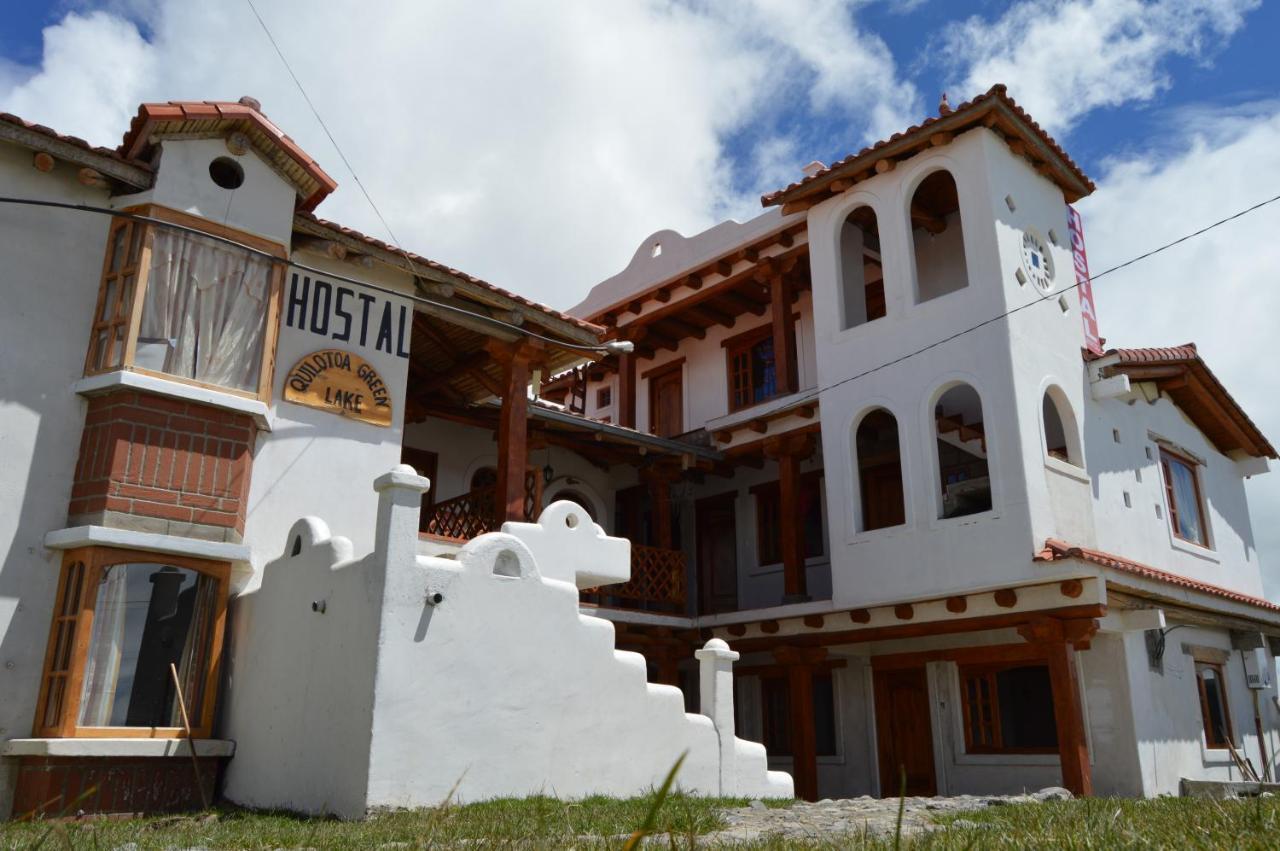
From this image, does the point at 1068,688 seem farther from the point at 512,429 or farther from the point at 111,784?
the point at 111,784

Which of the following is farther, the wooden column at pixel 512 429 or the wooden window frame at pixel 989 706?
the wooden window frame at pixel 989 706

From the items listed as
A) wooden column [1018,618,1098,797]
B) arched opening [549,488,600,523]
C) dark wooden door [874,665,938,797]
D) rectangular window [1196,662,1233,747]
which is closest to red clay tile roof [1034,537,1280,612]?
wooden column [1018,618,1098,797]

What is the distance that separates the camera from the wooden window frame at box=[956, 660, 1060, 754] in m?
14.4

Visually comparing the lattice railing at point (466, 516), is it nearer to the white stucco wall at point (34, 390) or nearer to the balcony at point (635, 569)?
the balcony at point (635, 569)

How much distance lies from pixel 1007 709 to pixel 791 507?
14.3 ft

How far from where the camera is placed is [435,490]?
51.7 ft

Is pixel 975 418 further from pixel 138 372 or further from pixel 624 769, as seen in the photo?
pixel 138 372

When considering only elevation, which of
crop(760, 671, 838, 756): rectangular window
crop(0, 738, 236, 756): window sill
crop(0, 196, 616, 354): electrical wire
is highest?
crop(0, 196, 616, 354): electrical wire

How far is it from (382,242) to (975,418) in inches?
412

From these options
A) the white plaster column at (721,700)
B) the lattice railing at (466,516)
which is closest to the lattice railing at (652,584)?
the lattice railing at (466,516)

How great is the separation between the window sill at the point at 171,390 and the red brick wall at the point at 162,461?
3.7 inches

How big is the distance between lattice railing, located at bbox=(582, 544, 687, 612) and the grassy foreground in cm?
684

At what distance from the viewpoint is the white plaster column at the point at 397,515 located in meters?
7.76

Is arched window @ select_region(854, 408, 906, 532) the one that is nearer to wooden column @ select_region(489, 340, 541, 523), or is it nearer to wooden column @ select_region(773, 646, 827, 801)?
wooden column @ select_region(773, 646, 827, 801)
